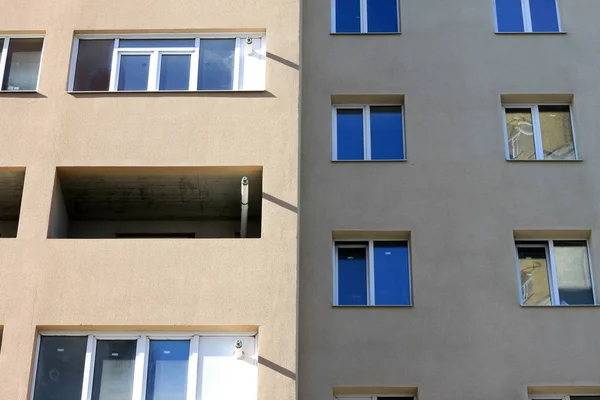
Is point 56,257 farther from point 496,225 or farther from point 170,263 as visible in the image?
point 496,225

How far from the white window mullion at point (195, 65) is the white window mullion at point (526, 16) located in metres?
6.31

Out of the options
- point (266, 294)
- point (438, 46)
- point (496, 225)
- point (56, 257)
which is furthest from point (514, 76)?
point (56, 257)

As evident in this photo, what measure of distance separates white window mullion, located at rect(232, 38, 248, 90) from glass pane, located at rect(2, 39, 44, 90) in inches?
137

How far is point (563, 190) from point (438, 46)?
360 centimetres

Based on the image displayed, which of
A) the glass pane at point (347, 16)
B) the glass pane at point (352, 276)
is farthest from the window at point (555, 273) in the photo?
the glass pane at point (347, 16)

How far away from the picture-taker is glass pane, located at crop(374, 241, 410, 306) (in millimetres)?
15477

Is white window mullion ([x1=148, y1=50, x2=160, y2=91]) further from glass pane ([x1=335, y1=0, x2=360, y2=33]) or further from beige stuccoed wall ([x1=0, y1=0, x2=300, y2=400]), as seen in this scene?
glass pane ([x1=335, y1=0, x2=360, y2=33])

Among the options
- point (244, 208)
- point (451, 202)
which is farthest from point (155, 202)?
point (451, 202)

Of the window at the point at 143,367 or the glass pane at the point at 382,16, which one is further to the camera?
the glass pane at the point at 382,16

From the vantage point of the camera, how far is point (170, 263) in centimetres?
1426

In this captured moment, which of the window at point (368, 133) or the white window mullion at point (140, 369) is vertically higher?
the window at point (368, 133)

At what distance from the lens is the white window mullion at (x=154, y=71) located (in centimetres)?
1597

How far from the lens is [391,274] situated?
Answer: 15734 mm

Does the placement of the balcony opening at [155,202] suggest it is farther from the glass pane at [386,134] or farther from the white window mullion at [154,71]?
the glass pane at [386,134]
